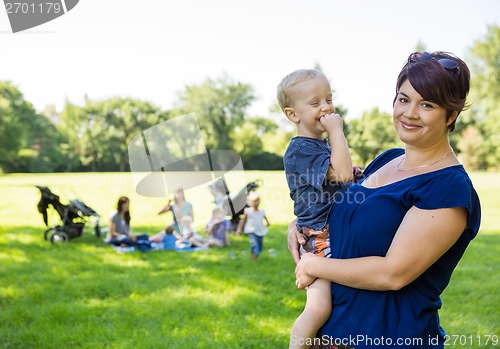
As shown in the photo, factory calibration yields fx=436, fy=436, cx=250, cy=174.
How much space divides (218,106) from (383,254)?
5656 cm

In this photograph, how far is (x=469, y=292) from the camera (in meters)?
6.11

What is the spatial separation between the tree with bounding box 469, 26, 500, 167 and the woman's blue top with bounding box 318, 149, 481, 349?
45.4m

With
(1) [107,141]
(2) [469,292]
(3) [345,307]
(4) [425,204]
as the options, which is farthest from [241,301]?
(1) [107,141]

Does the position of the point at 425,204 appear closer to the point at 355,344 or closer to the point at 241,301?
the point at 355,344

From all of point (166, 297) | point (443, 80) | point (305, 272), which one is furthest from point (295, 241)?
point (166, 297)

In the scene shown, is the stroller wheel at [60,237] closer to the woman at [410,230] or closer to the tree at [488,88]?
the woman at [410,230]

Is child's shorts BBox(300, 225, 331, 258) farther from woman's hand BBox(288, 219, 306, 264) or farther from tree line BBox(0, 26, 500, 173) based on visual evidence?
tree line BBox(0, 26, 500, 173)

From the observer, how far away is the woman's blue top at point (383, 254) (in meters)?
1.43

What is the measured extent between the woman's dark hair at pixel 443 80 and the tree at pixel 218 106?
163 feet

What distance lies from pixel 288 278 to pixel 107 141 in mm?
47836

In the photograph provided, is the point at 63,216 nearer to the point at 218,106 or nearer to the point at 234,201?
the point at 234,201

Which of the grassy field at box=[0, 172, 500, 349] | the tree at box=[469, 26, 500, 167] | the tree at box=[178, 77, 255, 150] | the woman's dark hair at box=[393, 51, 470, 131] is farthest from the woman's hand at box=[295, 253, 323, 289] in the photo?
the tree at box=[178, 77, 255, 150]

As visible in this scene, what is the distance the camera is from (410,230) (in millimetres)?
1381

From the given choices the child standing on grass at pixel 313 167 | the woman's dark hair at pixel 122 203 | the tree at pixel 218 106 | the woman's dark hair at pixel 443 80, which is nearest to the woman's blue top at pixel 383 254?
the child standing on grass at pixel 313 167
